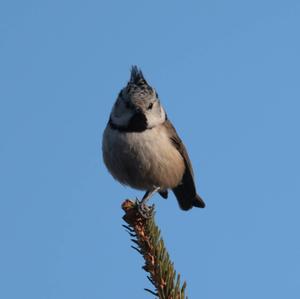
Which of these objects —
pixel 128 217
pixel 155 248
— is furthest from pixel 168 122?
pixel 155 248

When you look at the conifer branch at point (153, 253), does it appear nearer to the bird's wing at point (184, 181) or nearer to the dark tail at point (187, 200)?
the bird's wing at point (184, 181)

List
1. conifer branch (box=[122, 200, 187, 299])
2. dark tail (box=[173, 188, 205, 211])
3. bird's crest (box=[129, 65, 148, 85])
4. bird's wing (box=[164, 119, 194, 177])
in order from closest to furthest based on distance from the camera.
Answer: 1. conifer branch (box=[122, 200, 187, 299])
2. bird's crest (box=[129, 65, 148, 85])
3. bird's wing (box=[164, 119, 194, 177])
4. dark tail (box=[173, 188, 205, 211])

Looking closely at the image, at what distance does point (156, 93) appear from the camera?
23.1 feet

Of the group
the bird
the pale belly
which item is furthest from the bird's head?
the pale belly

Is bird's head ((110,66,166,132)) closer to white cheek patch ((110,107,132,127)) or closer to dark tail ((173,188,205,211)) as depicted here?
white cheek patch ((110,107,132,127))

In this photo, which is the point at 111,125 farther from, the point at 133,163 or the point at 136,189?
the point at 136,189

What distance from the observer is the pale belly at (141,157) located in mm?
6695

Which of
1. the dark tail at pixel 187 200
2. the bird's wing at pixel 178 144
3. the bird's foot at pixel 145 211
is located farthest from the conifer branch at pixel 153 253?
the dark tail at pixel 187 200

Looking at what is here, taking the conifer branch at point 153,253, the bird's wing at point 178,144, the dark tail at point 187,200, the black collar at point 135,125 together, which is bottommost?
the conifer branch at point 153,253

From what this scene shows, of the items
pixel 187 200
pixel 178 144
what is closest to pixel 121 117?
pixel 178 144

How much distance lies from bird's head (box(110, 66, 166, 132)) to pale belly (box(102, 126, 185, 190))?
0.34 feet

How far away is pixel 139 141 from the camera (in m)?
6.72

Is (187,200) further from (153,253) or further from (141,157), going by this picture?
(153,253)

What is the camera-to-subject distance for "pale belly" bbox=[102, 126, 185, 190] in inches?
264
